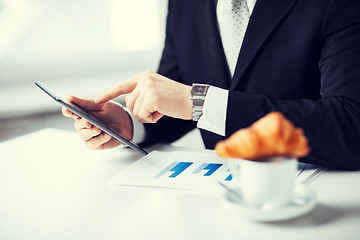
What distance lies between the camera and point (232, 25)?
4.58ft

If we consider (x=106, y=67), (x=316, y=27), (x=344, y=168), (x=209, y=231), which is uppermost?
(x=316, y=27)

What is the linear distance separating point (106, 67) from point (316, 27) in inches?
128

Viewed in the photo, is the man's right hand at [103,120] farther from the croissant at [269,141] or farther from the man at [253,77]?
the croissant at [269,141]

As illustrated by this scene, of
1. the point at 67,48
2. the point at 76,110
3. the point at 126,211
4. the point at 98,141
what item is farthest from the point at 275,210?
the point at 67,48

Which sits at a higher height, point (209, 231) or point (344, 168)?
point (209, 231)

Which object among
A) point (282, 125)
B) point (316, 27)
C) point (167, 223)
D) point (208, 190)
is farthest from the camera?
point (316, 27)

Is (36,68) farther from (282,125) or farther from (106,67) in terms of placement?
(282,125)

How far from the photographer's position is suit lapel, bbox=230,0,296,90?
127cm

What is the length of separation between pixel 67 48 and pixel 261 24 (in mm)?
3180

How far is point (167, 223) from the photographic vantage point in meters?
0.78

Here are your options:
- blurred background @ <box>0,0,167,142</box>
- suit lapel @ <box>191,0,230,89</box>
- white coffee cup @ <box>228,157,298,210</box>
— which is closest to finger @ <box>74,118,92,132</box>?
suit lapel @ <box>191,0,230,89</box>

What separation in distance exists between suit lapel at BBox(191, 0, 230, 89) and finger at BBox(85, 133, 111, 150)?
0.41 metres

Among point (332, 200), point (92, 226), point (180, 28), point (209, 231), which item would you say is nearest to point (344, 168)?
point (332, 200)

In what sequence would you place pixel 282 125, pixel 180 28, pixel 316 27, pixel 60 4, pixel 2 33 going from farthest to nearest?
1. pixel 60 4
2. pixel 2 33
3. pixel 180 28
4. pixel 316 27
5. pixel 282 125
